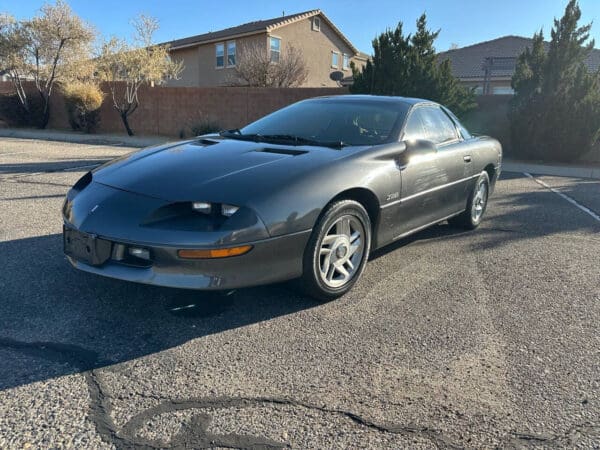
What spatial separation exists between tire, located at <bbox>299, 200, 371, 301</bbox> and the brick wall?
13.7 m

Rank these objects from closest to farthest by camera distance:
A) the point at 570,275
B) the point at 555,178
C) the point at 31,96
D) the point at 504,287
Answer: the point at 504,287 < the point at 570,275 < the point at 555,178 < the point at 31,96

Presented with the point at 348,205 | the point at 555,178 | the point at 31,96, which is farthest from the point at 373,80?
the point at 31,96

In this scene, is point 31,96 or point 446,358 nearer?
point 446,358

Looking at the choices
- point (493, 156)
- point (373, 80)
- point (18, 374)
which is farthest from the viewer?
point (373, 80)

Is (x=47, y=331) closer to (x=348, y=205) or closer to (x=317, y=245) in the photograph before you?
(x=317, y=245)

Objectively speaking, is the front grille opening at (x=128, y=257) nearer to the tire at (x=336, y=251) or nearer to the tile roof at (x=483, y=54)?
the tire at (x=336, y=251)

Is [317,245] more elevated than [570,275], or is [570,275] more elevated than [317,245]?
[317,245]

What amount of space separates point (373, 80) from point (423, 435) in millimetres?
13240

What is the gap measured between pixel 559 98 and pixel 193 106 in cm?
1287

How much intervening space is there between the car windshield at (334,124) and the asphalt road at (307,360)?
3.72ft

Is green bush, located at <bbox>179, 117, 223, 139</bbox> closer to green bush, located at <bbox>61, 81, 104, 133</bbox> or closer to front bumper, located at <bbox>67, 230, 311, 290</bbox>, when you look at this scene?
green bush, located at <bbox>61, 81, 104, 133</bbox>

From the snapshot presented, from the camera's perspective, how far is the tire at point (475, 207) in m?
5.37

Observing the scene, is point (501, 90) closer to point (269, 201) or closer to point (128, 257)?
point (269, 201)

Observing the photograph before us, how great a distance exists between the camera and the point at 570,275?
4258 millimetres
